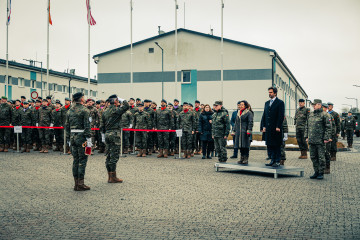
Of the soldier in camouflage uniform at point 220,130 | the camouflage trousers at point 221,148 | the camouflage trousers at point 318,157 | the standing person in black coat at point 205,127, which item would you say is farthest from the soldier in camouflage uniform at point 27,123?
the camouflage trousers at point 318,157

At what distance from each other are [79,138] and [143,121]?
836cm

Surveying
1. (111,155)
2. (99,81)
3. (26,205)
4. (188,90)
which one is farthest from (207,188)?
(99,81)

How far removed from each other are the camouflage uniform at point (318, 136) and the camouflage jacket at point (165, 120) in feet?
23.3

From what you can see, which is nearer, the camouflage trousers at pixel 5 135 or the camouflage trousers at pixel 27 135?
the camouflage trousers at pixel 27 135

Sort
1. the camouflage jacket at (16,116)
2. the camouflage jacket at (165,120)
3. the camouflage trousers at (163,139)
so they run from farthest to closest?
the camouflage jacket at (16,116) < the camouflage jacket at (165,120) < the camouflage trousers at (163,139)

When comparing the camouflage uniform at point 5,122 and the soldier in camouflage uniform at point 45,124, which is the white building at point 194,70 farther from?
the camouflage uniform at point 5,122

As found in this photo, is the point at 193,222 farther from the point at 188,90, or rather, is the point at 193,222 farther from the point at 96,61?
the point at 96,61

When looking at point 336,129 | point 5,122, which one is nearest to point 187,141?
point 336,129

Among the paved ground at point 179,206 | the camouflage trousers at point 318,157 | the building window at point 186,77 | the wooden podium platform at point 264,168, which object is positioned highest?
the building window at point 186,77

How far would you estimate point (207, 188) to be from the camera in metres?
9.71

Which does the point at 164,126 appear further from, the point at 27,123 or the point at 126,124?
the point at 27,123

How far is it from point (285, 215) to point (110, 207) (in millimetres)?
3126

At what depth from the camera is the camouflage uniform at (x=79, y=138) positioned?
9.41 meters

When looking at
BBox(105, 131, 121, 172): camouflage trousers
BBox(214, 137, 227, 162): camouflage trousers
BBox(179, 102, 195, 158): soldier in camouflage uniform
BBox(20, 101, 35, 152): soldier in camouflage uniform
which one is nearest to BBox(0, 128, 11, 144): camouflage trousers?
BBox(20, 101, 35, 152): soldier in camouflage uniform
